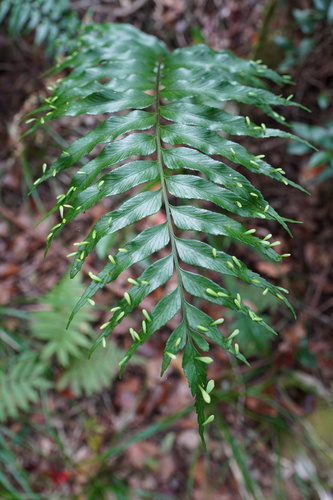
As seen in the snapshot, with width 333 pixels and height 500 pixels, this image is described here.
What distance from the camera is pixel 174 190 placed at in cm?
119

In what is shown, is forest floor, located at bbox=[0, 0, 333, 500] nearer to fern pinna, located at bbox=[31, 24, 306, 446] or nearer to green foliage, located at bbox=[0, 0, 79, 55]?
green foliage, located at bbox=[0, 0, 79, 55]

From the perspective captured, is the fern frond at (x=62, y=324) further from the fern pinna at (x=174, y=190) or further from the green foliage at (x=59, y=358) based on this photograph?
the fern pinna at (x=174, y=190)

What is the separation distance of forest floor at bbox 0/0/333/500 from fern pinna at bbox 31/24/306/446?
1295mm

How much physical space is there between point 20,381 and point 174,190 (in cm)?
174

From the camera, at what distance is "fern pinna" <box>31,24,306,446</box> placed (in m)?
1.06

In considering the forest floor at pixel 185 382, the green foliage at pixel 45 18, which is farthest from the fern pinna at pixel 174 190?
the forest floor at pixel 185 382

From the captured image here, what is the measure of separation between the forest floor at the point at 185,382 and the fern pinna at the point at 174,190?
1295 mm

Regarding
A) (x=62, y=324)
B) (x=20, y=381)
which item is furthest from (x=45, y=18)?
(x=20, y=381)

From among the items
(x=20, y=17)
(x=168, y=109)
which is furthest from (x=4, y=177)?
(x=168, y=109)

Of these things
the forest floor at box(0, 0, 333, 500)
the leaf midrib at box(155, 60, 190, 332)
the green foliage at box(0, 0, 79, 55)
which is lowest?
the forest floor at box(0, 0, 333, 500)

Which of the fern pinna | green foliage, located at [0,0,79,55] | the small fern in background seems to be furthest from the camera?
the small fern in background

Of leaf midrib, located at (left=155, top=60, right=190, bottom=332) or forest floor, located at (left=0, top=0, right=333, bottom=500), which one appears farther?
forest floor, located at (left=0, top=0, right=333, bottom=500)

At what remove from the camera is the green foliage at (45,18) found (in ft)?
7.68

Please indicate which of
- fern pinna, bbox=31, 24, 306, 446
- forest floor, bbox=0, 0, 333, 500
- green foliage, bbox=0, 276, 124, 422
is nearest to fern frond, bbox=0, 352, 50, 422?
green foliage, bbox=0, 276, 124, 422
